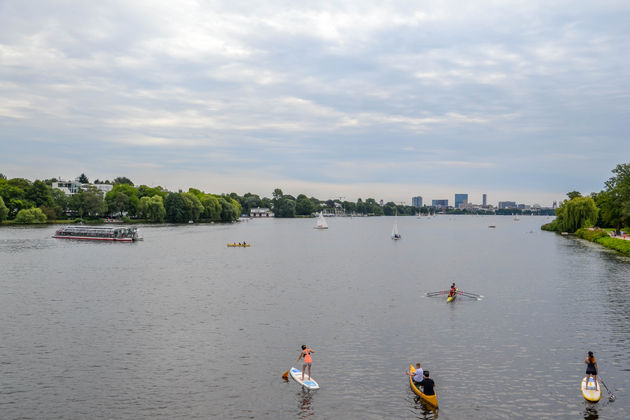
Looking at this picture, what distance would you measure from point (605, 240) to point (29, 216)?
199m

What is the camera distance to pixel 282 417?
2541cm

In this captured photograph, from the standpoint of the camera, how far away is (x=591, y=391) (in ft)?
89.9

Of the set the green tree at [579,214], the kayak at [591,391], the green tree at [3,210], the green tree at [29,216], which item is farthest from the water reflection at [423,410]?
the green tree at [29,216]

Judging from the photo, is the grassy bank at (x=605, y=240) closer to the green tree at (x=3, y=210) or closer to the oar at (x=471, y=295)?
the oar at (x=471, y=295)

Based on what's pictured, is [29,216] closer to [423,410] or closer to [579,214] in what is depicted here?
[579,214]

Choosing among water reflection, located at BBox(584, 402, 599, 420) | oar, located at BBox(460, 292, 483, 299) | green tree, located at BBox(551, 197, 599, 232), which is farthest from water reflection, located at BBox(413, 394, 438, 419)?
green tree, located at BBox(551, 197, 599, 232)

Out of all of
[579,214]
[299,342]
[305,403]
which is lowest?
[305,403]

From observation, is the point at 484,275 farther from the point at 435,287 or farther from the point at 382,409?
the point at 382,409

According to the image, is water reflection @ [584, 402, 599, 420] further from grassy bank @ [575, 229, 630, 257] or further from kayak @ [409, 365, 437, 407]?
grassy bank @ [575, 229, 630, 257]

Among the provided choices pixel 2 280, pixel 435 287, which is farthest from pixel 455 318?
pixel 2 280

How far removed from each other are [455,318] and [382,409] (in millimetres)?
21761

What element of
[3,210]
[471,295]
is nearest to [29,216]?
[3,210]

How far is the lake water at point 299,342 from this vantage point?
2703 centimetres

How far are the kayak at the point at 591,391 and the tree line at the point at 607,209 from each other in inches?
4031
